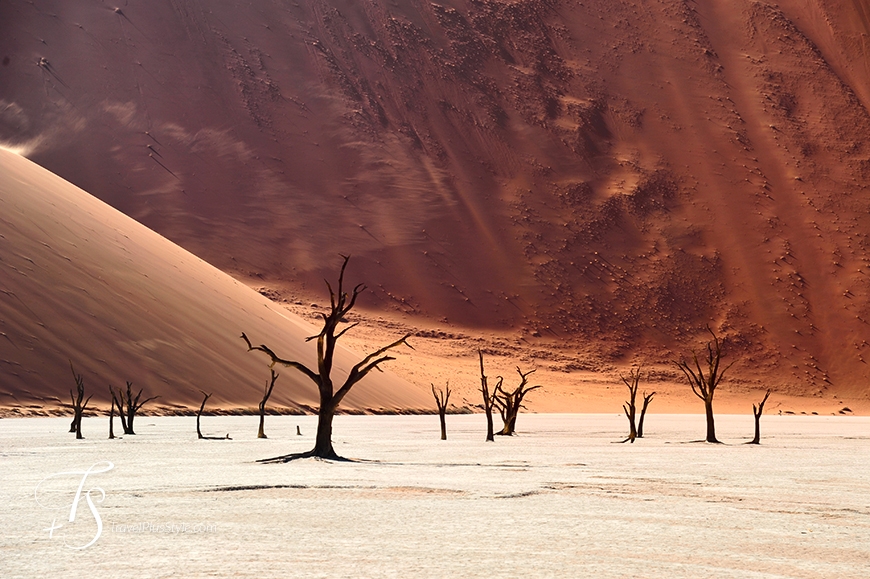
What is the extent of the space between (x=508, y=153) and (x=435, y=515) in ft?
204

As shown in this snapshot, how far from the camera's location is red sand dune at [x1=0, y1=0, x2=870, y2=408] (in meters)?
61.3

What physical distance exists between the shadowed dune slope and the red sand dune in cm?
1967

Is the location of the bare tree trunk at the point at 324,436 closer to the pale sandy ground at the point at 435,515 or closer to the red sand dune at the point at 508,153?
the pale sandy ground at the point at 435,515

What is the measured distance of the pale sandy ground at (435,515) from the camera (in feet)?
19.7

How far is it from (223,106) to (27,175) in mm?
31478

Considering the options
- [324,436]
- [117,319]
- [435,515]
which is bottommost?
[435,515]

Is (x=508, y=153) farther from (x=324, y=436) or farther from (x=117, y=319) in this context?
(x=324, y=436)

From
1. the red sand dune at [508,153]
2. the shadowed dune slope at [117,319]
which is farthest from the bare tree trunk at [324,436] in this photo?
the red sand dune at [508,153]

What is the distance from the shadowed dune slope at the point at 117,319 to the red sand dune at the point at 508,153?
64.5 ft

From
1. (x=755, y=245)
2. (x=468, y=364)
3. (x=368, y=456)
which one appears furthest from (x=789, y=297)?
(x=368, y=456)

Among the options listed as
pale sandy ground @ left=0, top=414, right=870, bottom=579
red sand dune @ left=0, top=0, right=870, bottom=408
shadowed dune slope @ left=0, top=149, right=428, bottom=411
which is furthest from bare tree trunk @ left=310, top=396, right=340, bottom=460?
red sand dune @ left=0, top=0, right=870, bottom=408

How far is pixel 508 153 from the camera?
69312 mm

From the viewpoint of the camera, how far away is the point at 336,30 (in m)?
74.4

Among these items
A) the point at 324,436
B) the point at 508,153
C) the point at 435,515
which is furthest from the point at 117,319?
the point at 508,153
